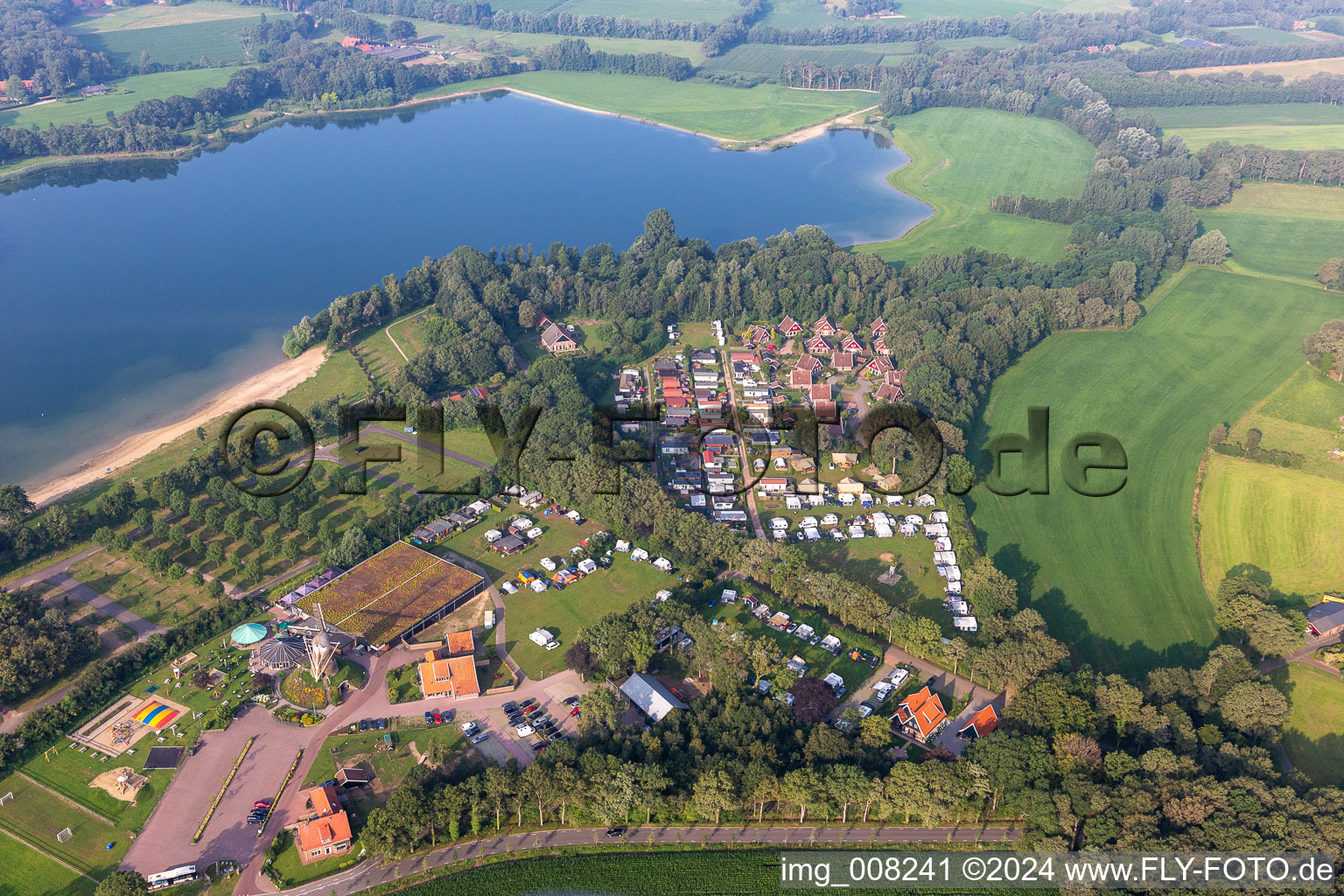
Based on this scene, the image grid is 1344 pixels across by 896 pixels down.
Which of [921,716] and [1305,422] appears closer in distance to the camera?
[921,716]

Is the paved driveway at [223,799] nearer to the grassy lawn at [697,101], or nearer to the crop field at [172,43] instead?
the grassy lawn at [697,101]

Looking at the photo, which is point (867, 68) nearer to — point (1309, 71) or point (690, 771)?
point (1309, 71)

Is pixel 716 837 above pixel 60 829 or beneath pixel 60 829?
beneath

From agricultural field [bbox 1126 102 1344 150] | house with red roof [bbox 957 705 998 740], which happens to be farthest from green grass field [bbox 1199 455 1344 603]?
agricultural field [bbox 1126 102 1344 150]

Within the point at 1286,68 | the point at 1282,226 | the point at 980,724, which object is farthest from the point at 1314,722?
the point at 1286,68

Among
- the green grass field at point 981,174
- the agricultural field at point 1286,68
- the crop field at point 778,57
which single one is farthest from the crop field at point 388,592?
the agricultural field at point 1286,68

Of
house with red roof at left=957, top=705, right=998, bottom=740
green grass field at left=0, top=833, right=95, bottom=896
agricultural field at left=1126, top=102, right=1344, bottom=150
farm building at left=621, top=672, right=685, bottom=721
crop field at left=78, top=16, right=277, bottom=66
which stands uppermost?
crop field at left=78, top=16, right=277, bottom=66

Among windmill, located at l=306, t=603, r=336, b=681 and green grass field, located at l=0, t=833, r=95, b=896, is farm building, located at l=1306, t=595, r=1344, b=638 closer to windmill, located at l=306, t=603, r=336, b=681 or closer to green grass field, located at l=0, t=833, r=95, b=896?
windmill, located at l=306, t=603, r=336, b=681

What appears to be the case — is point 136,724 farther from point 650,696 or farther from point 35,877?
point 650,696
